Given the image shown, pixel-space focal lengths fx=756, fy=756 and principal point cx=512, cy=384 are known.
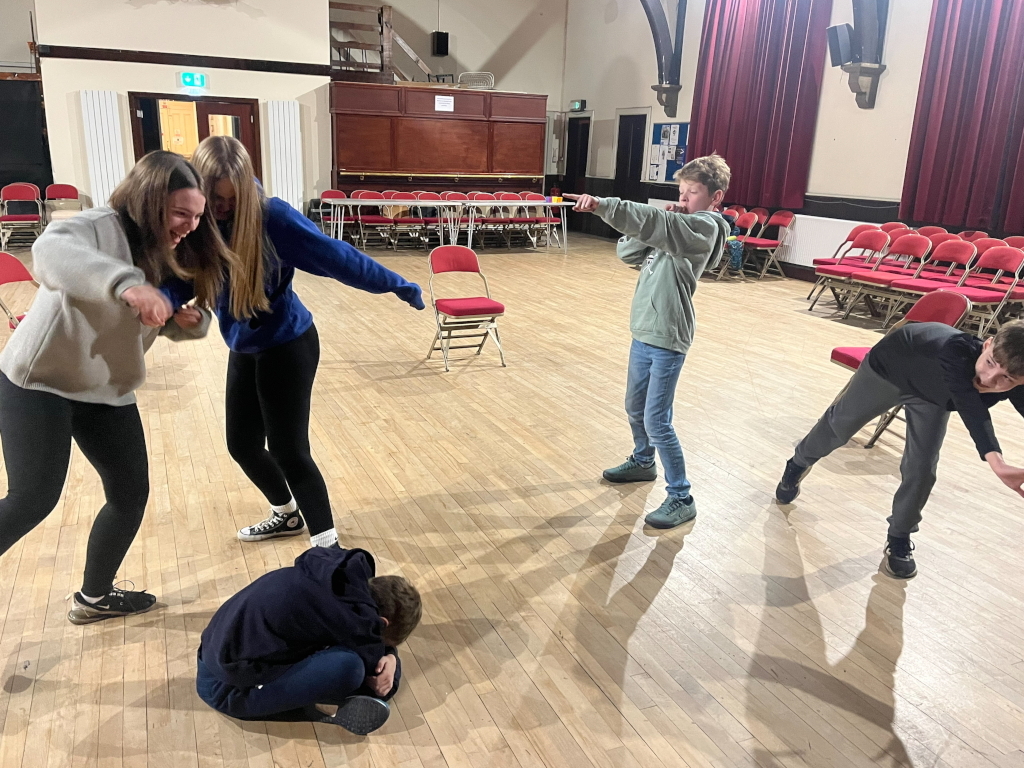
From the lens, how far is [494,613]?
101 inches

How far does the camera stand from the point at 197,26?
11.9 meters

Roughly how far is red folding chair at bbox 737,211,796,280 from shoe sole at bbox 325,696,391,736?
9.61 m

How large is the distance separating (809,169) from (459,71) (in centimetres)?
813

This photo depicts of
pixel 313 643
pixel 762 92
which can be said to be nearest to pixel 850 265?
pixel 762 92

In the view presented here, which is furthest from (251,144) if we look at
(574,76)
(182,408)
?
(182,408)

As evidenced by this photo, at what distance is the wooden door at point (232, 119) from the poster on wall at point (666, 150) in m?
7.00

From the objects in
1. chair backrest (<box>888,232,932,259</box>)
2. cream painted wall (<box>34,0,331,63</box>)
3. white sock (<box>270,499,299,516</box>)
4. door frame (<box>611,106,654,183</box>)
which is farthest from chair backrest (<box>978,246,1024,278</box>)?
cream painted wall (<box>34,0,331,63</box>)

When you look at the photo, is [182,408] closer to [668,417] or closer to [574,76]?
[668,417]

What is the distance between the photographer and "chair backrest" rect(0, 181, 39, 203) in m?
11.0

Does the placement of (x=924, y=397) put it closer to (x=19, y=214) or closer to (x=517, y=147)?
(x=19, y=214)

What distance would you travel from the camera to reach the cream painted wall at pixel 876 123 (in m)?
9.01

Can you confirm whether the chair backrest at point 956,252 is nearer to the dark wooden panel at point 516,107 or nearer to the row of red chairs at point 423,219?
the row of red chairs at point 423,219

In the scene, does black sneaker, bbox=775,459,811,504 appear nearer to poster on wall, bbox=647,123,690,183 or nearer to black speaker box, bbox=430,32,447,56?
poster on wall, bbox=647,123,690,183

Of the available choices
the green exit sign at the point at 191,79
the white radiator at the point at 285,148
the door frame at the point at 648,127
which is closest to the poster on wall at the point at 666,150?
the door frame at the point at 648,127
